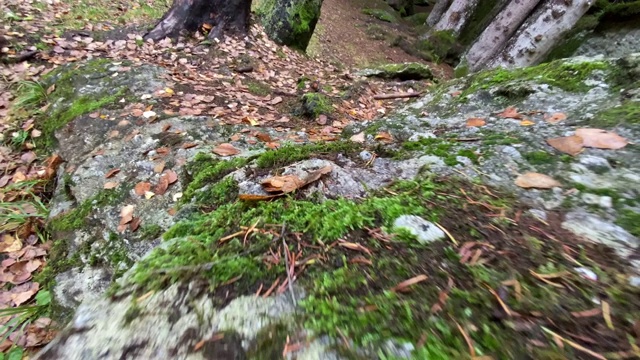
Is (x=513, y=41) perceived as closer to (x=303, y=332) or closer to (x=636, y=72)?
(x=636, y=72)

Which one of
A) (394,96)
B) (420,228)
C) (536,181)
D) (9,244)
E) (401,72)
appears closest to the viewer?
(420,228)

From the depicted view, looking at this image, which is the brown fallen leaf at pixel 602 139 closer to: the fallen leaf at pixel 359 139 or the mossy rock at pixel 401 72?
the fallen leaf at pixel 359 139

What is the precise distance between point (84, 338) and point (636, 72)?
10.1 feet

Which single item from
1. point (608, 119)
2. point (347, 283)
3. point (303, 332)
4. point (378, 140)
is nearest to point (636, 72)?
point (608, 119)

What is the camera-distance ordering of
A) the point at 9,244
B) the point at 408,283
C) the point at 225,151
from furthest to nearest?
the point at 9,244, the point at 225,151, the point at 408,283

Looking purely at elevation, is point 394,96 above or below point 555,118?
below

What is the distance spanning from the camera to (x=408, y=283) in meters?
1.08

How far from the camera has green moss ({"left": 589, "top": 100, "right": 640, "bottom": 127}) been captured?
1.80m

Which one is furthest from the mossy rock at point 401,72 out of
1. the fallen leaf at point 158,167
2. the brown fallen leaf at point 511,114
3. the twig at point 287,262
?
the twig at point 287,262

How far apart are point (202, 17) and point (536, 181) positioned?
17.6 ft

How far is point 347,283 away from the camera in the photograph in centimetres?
109

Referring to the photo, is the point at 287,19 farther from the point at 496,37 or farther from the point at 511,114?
the point at 511,114

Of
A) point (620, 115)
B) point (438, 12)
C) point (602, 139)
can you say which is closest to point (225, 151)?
point (602, 139)

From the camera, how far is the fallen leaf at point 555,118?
203 cm
